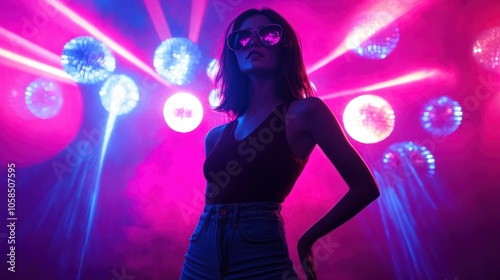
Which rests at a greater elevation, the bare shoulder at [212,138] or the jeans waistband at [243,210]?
the bare shoulder at [212,138]

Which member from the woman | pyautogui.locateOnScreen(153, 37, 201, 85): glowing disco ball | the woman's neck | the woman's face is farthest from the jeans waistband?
pyautogui.locateOnScreen(153, 37, 201, 85): glowing disco ball

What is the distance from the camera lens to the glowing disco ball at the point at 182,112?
363cm

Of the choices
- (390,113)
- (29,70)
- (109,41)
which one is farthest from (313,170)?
(29,70)

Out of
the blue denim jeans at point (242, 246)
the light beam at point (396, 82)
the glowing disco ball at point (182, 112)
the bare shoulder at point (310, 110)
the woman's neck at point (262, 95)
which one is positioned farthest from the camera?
the light beam at point (396, 82)

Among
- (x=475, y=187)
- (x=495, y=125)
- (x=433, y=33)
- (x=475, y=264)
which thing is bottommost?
(x=475, y=264)

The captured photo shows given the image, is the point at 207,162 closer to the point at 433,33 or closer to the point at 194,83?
the point at 194,83

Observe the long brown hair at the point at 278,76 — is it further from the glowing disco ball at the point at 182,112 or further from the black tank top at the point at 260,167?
the glowing disco ball at the point at 182,112

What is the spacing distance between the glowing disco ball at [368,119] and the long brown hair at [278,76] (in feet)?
6.27

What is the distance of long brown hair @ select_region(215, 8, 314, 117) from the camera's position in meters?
1.69

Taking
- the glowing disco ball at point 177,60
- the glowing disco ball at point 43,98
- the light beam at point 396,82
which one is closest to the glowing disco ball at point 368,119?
the light beam at point 396,82

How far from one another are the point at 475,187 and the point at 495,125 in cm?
60

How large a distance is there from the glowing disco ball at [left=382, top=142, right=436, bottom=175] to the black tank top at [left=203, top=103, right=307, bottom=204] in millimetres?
2415

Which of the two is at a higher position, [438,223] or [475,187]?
[475,187]

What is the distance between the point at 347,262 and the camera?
142 inches
